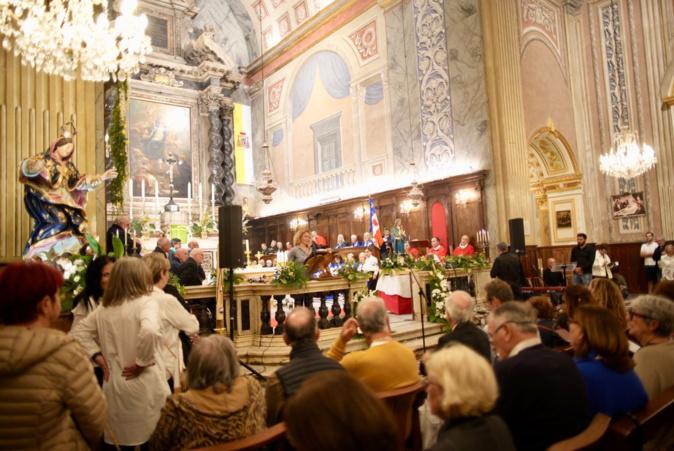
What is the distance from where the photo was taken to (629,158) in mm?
11797

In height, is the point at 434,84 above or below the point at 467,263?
above

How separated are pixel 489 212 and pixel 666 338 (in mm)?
9159

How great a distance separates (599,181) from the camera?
13.9 meters

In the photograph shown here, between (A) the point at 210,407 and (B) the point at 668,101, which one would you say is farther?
(B) the point at 668,101

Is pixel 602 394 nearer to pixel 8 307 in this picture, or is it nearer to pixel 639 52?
pixel 8 307

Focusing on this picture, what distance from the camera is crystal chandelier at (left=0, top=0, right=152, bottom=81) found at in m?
5.27

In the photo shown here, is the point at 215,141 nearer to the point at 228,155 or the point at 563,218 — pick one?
the point at 228,155

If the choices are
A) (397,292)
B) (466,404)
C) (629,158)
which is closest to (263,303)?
(397,292)

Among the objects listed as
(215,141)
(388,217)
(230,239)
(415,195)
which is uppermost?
(215,141)

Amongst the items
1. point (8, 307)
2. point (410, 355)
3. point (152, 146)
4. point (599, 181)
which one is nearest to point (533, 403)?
point (410, 355)

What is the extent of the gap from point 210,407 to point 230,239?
358 cm

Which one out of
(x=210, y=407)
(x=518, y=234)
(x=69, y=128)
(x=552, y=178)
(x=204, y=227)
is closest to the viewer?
(x=210, y=407)

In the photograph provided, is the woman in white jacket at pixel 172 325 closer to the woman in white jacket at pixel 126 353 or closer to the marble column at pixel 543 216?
the woman in white jacket at pixel 126 353

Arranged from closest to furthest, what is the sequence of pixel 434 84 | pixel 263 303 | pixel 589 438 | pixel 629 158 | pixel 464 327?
pixel 589 438 < pixel 464 327 < pixel 263 303 < pixel 629 158 < pixel 434 84
